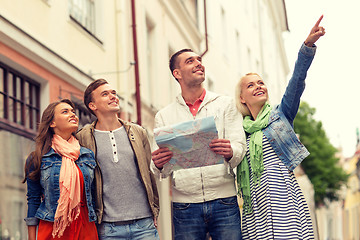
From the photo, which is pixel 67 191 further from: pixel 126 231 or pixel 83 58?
pixel 83 58

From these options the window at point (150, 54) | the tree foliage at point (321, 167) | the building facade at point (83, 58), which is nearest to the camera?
the building facade at point (83, 58)

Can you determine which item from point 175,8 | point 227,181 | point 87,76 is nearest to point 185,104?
point 227,181

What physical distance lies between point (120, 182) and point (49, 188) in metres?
0.53

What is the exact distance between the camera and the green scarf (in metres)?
4.87

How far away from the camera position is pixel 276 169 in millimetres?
4875

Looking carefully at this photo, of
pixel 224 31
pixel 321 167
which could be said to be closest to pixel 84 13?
pixel 224 31

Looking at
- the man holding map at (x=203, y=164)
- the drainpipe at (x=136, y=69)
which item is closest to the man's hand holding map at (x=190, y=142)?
the man holding map at (x=203, y=164)

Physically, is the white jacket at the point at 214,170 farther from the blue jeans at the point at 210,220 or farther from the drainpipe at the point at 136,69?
the drainpipe at the point at 136,69

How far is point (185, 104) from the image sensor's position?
16.9ft

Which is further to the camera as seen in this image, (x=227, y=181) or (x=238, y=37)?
(x=238, y=37)

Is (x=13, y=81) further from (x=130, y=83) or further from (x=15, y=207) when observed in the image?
(x=130, y=83)

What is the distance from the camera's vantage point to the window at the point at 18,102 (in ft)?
27.6

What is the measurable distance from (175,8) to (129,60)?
5427mm

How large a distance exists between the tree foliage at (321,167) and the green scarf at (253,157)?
36.8m
